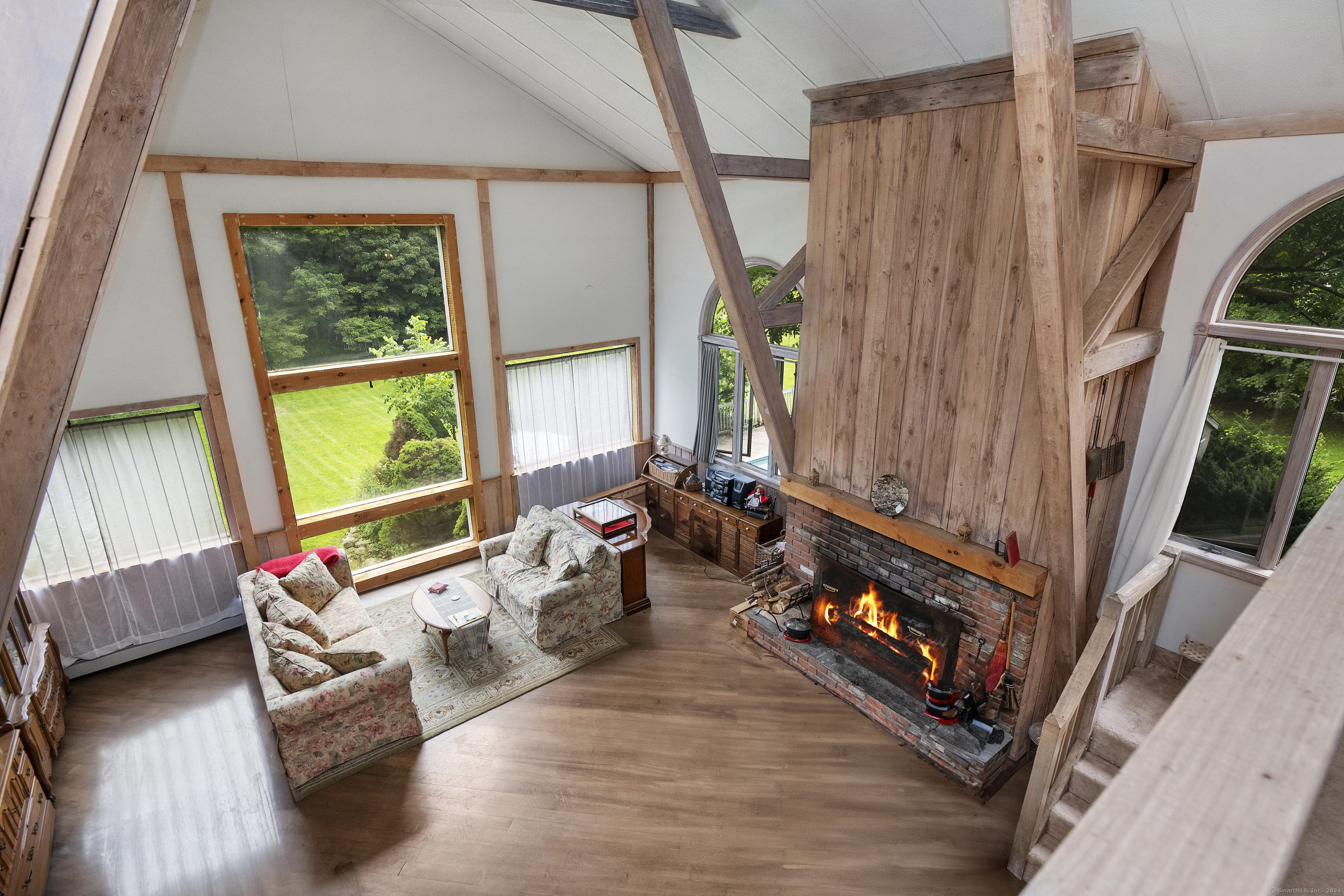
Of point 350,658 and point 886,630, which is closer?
point 350,658

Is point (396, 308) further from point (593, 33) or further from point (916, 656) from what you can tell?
point (916, 656)

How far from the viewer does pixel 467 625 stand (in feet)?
17.4

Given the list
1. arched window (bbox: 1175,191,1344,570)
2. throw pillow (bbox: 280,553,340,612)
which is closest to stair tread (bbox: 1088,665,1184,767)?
arched window (bbox: 1175,191,1344,570)

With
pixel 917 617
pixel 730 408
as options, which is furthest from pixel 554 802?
pixel 730 408

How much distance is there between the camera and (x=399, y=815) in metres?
4.14

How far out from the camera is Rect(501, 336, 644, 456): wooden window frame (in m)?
7.20

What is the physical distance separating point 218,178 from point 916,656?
245 inches

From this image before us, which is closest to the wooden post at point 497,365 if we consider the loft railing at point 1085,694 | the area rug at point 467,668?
the area rug at point 467,668

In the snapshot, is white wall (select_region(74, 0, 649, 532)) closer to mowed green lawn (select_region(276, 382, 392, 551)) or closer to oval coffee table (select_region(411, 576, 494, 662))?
mowed green lawn (select_region(276, 382, 392, 551))

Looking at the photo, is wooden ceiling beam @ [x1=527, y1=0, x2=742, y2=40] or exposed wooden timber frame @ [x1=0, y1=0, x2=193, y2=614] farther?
wooden ceiling beam @ [x1=527, y1=0, x2=742, y2=40]

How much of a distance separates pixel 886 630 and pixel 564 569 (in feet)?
8.40

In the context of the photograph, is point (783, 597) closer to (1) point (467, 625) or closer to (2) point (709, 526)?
(2) point (709, 526)

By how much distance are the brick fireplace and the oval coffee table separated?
2.26 meters

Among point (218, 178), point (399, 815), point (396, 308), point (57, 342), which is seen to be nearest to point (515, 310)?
point (396, 308)
